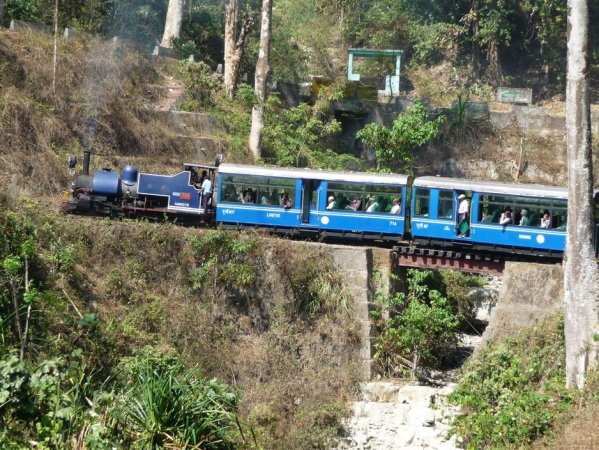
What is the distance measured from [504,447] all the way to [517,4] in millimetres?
30188

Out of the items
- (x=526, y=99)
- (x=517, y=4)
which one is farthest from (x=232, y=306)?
(x=517, y=4)

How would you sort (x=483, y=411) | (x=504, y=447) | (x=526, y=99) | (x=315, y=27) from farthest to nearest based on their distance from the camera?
(x=315, y=27) < (x=526, y=99) < (x=483, y=411) < (x=504, y=447)

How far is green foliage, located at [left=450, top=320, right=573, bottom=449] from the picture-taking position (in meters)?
17.8

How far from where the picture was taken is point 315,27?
159 ft

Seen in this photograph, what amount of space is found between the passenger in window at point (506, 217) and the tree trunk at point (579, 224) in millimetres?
4897

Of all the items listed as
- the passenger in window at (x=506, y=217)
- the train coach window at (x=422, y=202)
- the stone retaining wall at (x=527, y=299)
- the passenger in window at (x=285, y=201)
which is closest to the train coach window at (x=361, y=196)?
the train coach window at (x=422, y=202)

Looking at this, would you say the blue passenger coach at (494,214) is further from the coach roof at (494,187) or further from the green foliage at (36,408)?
the green foliage at (36,408)

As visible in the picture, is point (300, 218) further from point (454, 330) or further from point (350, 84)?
point (350, 84)

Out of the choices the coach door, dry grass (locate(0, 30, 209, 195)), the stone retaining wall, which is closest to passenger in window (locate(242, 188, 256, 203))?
the coach door

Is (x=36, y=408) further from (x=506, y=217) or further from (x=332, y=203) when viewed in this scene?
(x=506, y=217)

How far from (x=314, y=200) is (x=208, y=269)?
360 centimetres

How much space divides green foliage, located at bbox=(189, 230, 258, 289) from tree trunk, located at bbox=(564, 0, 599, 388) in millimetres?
7480

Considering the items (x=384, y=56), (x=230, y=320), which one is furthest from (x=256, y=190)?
(x=384, y=56)

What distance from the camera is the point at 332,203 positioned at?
1016 inches
